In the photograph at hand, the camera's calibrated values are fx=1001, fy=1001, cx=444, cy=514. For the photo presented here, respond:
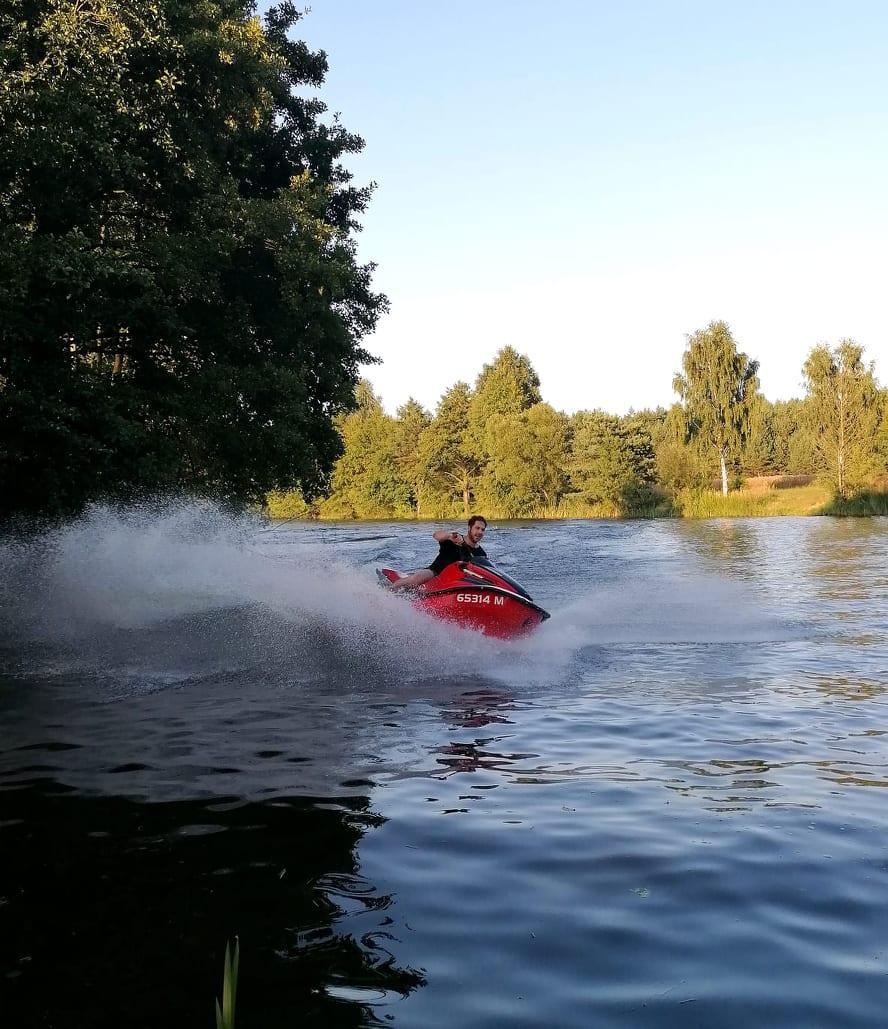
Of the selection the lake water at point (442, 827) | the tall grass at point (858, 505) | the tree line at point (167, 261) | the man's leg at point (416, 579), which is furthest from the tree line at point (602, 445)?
the lake water at point (442, 827)

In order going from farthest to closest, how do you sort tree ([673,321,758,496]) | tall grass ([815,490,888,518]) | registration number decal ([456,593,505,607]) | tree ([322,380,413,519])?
tree ([322,380,413,519]), tree ([673,321,758,496]), tall grass ([815,490,888,518]), registration number decal ([456,593,505,607])

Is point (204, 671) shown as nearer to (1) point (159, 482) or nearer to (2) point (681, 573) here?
(1) point (159, 482)

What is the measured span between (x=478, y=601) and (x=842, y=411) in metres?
58.4

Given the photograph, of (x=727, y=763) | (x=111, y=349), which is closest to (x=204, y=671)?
(x=727, y=763)

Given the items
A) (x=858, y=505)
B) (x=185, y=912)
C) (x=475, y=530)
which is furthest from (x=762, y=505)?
(x=185, y=912)

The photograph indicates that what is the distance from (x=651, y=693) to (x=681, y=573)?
52.3 ft

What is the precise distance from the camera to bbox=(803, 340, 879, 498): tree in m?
63.0

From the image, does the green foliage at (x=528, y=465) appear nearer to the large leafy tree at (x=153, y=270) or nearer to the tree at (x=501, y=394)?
the tree at (x=501, y=394)

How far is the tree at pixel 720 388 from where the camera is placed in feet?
232

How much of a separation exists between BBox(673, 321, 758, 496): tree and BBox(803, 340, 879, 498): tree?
4929 millimetres

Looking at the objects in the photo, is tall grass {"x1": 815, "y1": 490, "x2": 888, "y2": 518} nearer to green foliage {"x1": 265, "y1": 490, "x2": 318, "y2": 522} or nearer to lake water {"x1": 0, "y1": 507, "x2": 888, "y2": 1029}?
lake water {"x1": 0, "y1": 507, "x2": 888, "y2": 1029}

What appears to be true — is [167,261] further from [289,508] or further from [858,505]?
[289,508]

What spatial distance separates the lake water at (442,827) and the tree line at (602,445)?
35971mm

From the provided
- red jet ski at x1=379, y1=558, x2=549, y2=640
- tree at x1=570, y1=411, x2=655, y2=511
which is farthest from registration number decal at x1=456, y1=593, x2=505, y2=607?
tree at x1=570, y1=411, x2=655, y2=511
